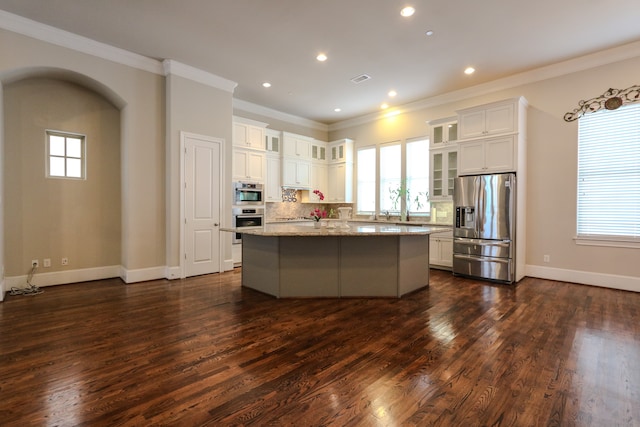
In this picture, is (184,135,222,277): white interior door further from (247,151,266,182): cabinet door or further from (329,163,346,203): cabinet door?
(329,163,346,203): cabinet door

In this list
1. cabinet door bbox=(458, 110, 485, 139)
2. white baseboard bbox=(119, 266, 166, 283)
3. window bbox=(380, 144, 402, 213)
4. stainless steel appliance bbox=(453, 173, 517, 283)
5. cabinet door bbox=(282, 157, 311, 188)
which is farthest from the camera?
cabinet door bbox=(282, 157, 311, 188)

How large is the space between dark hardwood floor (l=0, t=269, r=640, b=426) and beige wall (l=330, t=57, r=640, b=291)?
2.62 feet

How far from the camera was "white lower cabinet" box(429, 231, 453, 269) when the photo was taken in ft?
19.3

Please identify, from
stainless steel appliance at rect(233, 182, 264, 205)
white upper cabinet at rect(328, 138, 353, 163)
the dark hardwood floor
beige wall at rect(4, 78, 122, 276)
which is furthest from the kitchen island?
white upper cabinet at rect(328, 138, 353, 163)

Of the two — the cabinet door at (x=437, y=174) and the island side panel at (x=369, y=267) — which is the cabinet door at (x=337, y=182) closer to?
the cabinet door at (x=437, y=174)

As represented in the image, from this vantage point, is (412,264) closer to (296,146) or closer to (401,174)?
(401,174)

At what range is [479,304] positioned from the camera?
386 cm

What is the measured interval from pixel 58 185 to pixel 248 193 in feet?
9.75

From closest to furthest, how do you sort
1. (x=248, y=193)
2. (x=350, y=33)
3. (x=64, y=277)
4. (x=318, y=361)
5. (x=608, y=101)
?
(x=318, y=361) → (x=350, y=33) → (x=608, y=101) → (x=64, y=277) → (x=248, y=193)

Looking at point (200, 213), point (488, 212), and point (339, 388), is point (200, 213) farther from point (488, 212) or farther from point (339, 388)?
point (488, 212)

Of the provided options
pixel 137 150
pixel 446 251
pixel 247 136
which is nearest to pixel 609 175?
pixel 446 251


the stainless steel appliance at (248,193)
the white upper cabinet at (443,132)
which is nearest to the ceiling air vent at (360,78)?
the white upper cabinet at (443,132)

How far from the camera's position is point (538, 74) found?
16.9ft

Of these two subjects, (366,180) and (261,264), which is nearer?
(261,264)
